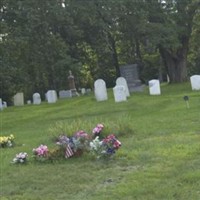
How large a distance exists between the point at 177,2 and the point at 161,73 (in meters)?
26.5

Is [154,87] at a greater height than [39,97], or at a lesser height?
lesser

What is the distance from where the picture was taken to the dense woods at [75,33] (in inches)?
1054

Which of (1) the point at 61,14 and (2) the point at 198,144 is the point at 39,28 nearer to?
(1) the point at 61,14

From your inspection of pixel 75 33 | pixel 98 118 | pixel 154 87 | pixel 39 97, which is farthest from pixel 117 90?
pixel 75 33

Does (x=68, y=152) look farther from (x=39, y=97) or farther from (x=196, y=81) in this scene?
(x=39, y=97)

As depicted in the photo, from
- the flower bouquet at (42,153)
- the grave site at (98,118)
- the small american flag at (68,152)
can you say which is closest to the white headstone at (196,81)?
the grave site at (98,118)

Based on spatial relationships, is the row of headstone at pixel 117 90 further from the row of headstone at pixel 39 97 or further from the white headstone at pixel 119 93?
the row of headstone at pixel 39 97

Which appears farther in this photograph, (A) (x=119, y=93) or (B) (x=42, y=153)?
(A) (x=119, y=93)

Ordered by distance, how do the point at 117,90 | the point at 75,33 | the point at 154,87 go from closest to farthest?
1. the point at 117,90
2. the point at 154,87
3. the point at 75,33

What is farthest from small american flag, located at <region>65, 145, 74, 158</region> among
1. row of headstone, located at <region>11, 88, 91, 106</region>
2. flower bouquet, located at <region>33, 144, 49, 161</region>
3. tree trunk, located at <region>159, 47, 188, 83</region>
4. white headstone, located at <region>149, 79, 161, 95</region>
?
tree trunk, located at <region>159, 47, 188, 83</region>

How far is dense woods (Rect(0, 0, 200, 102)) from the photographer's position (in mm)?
26766

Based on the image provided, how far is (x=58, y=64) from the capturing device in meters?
38.8

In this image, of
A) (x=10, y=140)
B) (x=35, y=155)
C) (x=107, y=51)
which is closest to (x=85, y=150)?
(x=35, y=155)

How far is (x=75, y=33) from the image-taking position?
41.6 meters
